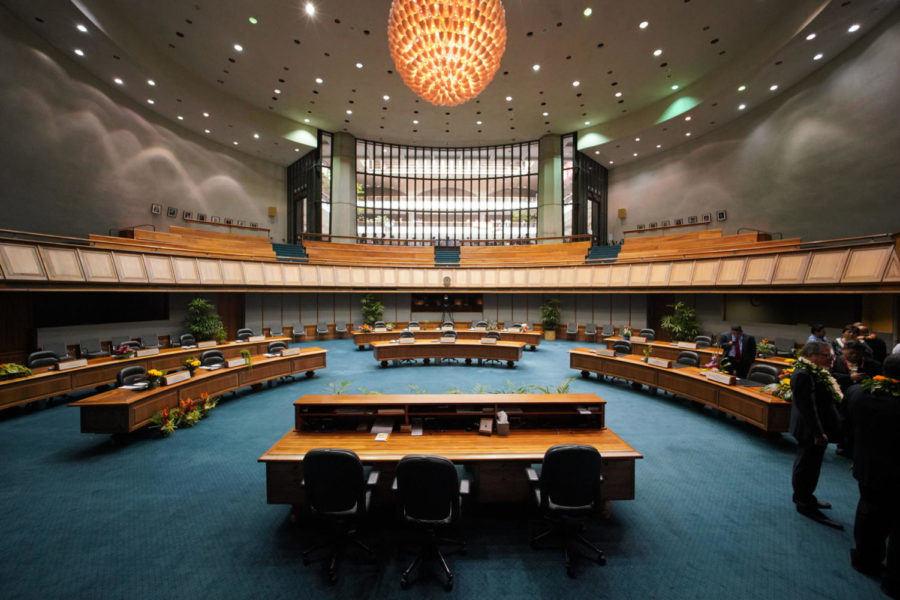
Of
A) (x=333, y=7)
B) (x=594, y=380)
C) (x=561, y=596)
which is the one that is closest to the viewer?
(x=561, y=596)

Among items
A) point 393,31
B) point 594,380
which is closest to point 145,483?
point 393,31

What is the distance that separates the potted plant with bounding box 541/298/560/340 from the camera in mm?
14500

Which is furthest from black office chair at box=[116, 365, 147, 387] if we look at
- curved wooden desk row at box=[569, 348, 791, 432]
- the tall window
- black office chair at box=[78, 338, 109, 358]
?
the tall window

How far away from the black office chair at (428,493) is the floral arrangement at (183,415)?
4.79m

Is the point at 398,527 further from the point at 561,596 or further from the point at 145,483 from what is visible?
the point at 145,483

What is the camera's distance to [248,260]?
1116 cm

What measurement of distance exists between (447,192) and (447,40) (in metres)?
17.5

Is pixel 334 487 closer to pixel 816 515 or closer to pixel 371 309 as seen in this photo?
pixel 816 515

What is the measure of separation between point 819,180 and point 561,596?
50.8 feet

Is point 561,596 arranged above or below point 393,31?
below

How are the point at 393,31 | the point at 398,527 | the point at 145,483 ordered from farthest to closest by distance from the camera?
the point at 393,31 < the point at 145,483 < the point at 398,527

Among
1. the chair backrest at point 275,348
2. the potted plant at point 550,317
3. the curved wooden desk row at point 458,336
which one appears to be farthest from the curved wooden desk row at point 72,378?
the potted plant at point 550,317

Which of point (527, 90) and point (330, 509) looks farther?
point (527, 90)

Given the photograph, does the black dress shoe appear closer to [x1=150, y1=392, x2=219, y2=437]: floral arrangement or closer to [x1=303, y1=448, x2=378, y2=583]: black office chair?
[x1=303, y1=448, x2=378, y2=583]: black office chair
